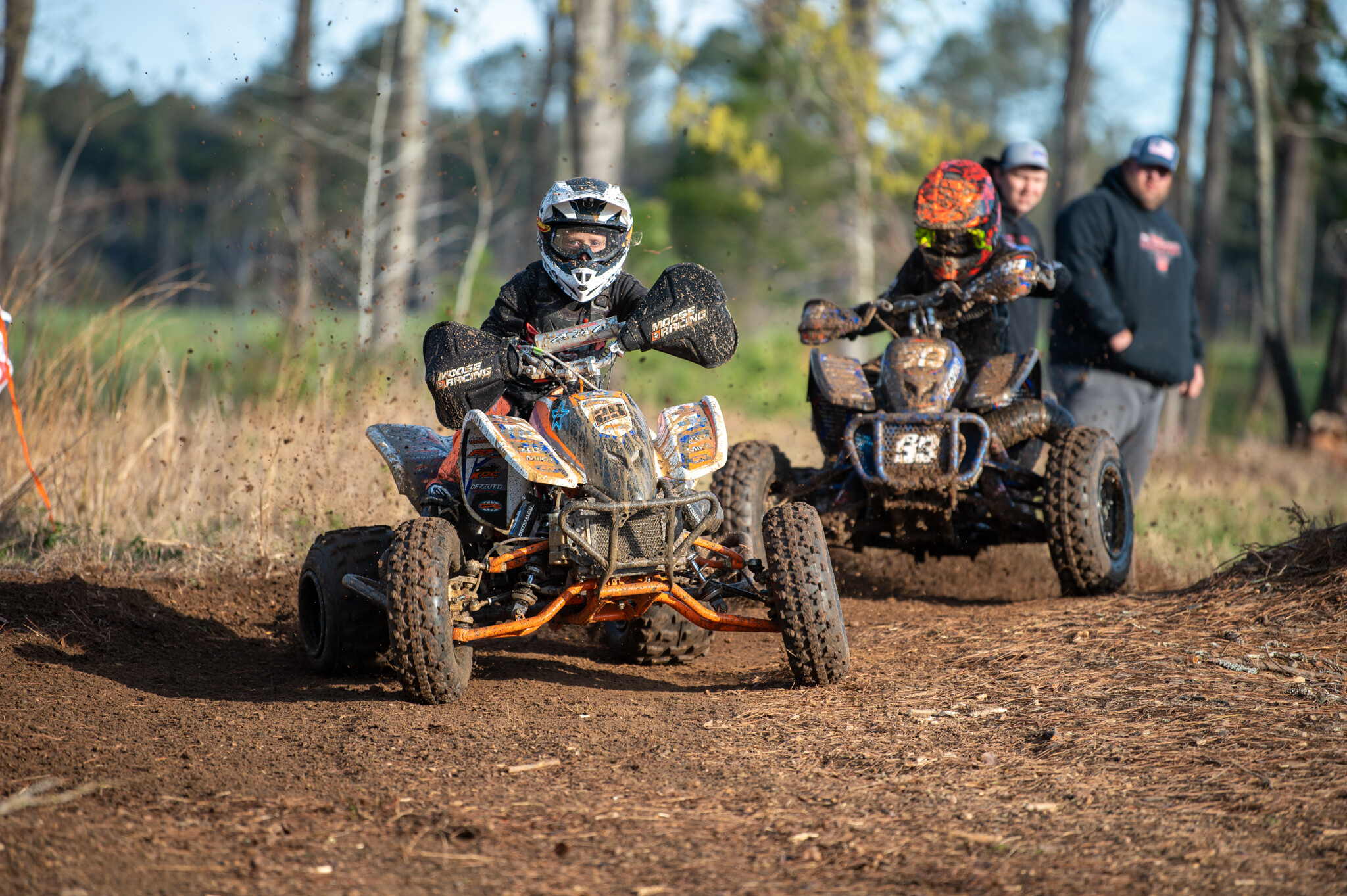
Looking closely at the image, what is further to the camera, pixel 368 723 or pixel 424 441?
pixel 424 441

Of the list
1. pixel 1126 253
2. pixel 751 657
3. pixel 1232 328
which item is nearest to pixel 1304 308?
pixel 1232 328

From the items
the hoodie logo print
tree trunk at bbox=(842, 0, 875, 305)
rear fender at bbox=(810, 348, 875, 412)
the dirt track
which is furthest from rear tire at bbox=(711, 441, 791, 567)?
tree trunk at bbox=(842, 0, 875, 305)

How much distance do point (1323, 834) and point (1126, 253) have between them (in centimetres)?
546

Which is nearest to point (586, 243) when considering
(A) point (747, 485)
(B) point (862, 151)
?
(A) point (747, 485)

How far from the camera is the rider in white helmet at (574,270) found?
522 cm

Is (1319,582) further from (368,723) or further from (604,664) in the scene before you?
(368,723)

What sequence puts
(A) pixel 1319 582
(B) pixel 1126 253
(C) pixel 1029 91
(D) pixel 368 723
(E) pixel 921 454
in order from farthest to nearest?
(C) pixel 1029 91 → (B) pixel 1126 253 → (E) pixel 921 454 → (A) pixel 1319 582 → (D) pixel 368 723

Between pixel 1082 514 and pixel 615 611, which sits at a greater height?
pixel 1082 514

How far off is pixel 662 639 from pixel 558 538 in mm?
1246

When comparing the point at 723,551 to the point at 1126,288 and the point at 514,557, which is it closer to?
the point at 514,557

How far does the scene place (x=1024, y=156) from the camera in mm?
8227

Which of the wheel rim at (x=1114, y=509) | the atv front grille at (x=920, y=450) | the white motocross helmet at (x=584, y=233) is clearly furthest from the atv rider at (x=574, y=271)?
the wheel rim at (x=1114, y=509)

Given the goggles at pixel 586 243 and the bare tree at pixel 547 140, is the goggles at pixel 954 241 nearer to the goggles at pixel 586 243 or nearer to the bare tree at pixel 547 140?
the goggles at pixel 586 243

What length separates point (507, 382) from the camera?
517 centimetres
